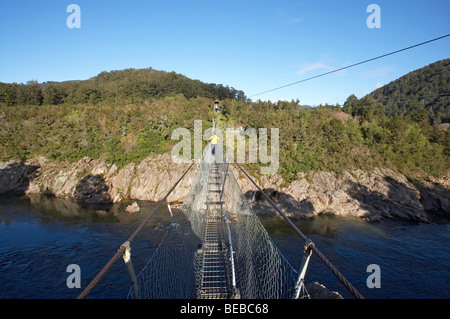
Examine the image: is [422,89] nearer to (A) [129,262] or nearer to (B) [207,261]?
(B) [207,261]

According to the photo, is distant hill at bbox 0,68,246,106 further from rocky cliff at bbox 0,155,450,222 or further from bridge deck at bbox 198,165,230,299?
bridge deck at bbox 198,165,230,299

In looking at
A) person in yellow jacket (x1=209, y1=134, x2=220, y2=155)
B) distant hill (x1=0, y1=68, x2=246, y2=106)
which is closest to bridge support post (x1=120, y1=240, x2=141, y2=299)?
person in yellow jacket (x1=209, y1=134, x2=220, y2=155)

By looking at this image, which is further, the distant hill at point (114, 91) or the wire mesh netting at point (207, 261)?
the distant hill at point (114, 91)

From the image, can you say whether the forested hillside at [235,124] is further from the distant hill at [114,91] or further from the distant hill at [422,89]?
the distant hill at [422,89]

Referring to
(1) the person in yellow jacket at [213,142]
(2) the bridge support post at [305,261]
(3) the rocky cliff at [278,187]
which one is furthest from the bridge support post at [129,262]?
(3) the rocky cliff at [278,187]

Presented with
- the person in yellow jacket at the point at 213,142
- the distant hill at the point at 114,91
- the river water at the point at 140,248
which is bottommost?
the river water at the point at 140,248

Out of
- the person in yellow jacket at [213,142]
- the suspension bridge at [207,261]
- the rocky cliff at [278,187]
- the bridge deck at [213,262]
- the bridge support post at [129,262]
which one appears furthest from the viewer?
the rocky cliff at [278,187]
